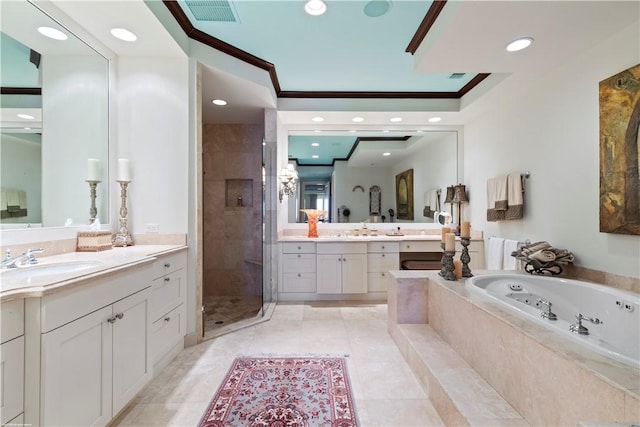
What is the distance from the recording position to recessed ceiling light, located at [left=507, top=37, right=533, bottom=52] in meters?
1.92

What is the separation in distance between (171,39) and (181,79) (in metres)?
0.32

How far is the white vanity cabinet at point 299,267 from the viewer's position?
3.52 metres

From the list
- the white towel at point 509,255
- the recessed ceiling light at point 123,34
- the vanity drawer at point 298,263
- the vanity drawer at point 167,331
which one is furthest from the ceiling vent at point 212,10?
the white towel at point 509,255

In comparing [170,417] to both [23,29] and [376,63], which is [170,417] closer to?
[23,29]

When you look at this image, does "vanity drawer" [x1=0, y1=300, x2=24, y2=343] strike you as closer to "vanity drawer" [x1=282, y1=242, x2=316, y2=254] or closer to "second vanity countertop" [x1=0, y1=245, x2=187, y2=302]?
"second vanity countertop" [x1=0, y1=245, x2=187, y2=302]

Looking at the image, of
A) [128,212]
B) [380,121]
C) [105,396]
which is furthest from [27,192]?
[380,121]

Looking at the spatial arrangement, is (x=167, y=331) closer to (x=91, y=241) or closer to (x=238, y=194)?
(x=91, y=241)

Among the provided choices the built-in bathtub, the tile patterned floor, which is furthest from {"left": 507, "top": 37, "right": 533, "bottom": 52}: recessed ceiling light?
the tile patterned floor

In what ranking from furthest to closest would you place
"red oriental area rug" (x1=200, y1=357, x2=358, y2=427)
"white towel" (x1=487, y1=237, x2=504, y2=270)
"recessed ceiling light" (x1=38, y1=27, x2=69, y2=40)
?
"white towel" (x1=487, y1=237, x2=504, y2=270) → "recessed ceiling light" (x1=38, y1=27, x2=69, y2=40) → "red oriental area rug" (x1=200, y1=357, x2=358, y2=427)

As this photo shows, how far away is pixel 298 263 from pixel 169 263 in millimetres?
1746

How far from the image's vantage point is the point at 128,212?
7.46 feet

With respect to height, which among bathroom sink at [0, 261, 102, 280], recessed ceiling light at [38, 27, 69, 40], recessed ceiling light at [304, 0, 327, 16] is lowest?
bathroom sink at [0, 261, 102, 280]

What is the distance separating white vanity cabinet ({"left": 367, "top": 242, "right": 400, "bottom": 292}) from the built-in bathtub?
133 centimetres

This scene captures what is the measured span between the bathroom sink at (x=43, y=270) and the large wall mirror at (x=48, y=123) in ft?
1.17
